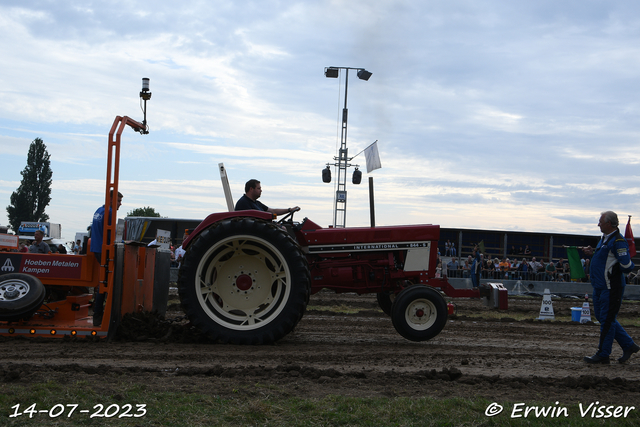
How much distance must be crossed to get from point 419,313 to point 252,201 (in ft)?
7.59

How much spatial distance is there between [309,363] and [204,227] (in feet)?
6.70

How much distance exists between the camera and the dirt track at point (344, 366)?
399 cm

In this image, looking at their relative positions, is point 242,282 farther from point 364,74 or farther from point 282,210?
point 364,74

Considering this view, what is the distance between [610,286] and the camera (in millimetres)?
5582

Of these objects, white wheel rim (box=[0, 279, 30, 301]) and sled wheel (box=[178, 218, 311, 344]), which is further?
sled wheel (box=[178, 218, 311, 344])

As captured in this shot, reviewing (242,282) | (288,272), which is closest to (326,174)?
(242,282)

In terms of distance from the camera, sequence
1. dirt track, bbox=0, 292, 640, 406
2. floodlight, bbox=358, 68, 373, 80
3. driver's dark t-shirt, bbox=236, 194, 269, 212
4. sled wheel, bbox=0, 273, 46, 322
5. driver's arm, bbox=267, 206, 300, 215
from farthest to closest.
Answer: floodlight, bbox=358, 68, 373, 80 < driver's arm, bbox=267, 206, 300, 215 < driver's dark t-shirt, bbox=236, 194, 269, 212 < sled wheel, bbox=0, 273, 46, 322 < dirt track, bbox=0, 292, 640, 406

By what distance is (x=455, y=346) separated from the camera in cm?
630

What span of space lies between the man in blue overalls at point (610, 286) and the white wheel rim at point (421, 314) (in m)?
1.60

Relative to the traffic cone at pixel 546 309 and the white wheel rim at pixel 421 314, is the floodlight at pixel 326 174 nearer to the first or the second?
Result: the traffic cone at pixel 546 309

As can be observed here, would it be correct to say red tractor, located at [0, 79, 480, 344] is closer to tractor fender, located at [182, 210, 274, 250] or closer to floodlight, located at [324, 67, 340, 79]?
tractor fender, located at [182, 210, 274, 250]

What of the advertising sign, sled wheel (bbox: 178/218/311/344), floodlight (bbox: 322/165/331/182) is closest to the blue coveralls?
Result: sled wheel (bbox: 178/218/311/344)

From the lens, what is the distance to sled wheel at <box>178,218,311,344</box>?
5855 mm

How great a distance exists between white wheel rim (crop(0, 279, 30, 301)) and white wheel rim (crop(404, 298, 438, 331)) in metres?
4.07
